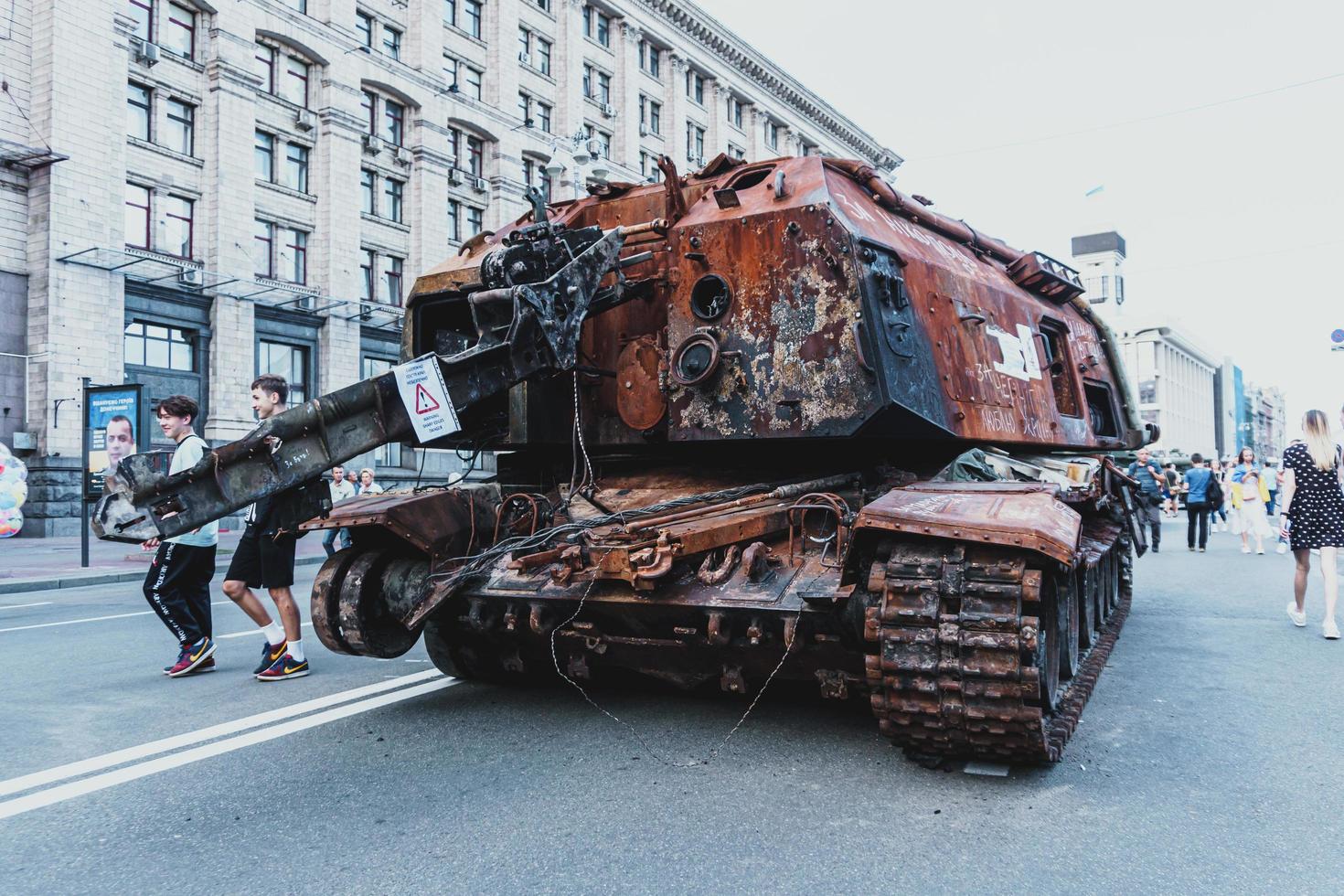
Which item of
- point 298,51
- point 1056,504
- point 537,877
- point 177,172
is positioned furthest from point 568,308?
point 298,51

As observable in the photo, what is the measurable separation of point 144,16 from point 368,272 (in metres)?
8.77

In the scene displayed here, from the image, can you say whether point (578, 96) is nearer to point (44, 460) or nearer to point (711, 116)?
point (711, 116)

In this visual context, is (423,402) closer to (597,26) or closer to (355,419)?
(355,419)

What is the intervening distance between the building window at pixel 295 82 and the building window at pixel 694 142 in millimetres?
19378

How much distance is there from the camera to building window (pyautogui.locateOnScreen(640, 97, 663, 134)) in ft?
142

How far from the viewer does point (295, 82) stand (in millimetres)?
28984

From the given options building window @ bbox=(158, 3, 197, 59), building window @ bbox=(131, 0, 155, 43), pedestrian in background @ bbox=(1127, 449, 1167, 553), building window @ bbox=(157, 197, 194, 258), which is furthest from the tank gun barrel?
building window @ bbox=(158, 3, 197, 59)

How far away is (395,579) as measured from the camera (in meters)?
5.28

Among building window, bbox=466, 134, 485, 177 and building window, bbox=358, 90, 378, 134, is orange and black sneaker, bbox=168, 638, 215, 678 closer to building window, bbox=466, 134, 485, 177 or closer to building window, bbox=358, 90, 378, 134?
building window, bbox=358, 90, 378, 134

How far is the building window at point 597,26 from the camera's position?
40.3 meters

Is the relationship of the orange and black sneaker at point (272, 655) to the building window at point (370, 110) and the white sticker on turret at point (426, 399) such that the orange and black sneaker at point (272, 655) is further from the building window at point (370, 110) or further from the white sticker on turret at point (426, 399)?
the building window at point (370, 110)

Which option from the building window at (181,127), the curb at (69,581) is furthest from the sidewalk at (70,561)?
the building window at (181,127)

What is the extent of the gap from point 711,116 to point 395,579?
4417cm

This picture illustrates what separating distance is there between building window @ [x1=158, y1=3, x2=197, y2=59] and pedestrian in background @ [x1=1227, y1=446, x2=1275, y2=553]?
83.3 feet
